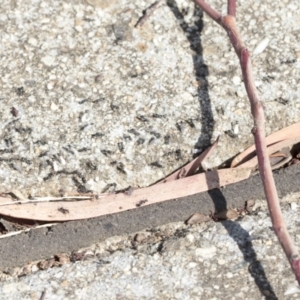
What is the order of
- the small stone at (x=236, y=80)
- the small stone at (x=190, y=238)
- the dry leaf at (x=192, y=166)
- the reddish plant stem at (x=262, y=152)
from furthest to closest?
the small stone at (x=236, y=80), the dry leaf at (x=192, y=166), the small stone at (x=190, y=238), the reddish plant stem at (x=262, y=152)

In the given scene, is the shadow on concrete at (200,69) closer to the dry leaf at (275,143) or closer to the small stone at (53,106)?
the dry leaf at (275,143)

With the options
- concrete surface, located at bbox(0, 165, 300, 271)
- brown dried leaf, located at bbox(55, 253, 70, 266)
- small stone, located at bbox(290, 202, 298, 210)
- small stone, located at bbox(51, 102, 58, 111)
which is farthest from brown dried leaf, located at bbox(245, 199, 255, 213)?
small stone, located at bbox(51, 102, 58, 111)

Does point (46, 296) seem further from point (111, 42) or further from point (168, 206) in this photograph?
point (111, 42)

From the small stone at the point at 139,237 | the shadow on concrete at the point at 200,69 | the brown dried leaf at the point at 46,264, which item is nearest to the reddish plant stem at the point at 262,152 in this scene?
the shadow on concrete at the point at 200,69

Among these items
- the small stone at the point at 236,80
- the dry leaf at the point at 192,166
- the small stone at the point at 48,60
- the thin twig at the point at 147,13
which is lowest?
the dry leaf at the point at 192,166

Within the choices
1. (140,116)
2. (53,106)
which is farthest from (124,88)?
(53,106)

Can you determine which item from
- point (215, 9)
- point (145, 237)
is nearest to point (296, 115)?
point (215, 9)

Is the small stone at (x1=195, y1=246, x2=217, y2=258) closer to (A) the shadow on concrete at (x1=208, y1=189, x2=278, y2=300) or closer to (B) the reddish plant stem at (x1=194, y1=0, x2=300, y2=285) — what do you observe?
(A) the shadow on concrete at (x1=208, y1=189, x2=278, y2=300)
